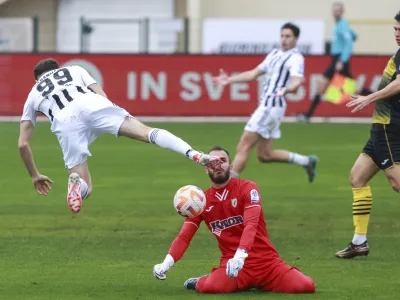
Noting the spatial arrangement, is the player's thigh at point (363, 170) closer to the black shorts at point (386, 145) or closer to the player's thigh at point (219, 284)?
the black shorts at point (386, 145)

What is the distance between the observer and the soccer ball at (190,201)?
916 centimetres

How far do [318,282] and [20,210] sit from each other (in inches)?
224

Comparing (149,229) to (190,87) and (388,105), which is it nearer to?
(388,105)

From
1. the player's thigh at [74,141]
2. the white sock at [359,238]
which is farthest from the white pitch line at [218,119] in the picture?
the white sock at [359,238]

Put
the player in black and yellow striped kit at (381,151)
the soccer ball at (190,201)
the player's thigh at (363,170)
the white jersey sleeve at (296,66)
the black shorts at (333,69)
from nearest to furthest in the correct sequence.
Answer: the soccer ball at (190,201)
the player in black and yellow striped kit at (381,151)
the player's thigh at (363,170)
the white jersey sleeve at (296,66)
the black shorts at (333,69)

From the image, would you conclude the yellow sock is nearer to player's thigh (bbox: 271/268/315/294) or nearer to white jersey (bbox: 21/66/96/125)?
player's thigh (bbox: 271/268/315/294)

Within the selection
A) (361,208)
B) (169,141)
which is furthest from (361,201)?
(169,141)

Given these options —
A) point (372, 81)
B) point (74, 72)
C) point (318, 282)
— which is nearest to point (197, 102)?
point (372, 81)

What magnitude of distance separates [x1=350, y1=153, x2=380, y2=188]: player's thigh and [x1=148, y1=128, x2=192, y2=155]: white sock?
1.65 meters

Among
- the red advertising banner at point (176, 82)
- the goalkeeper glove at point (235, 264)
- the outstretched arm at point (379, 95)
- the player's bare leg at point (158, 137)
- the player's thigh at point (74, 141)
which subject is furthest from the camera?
the red advertising banner at point (176, 82)

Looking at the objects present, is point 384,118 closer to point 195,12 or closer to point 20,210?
point 20,210

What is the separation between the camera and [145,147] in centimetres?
2316

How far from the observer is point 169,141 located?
433 inches

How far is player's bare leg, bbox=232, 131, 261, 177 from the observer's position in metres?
15.4
